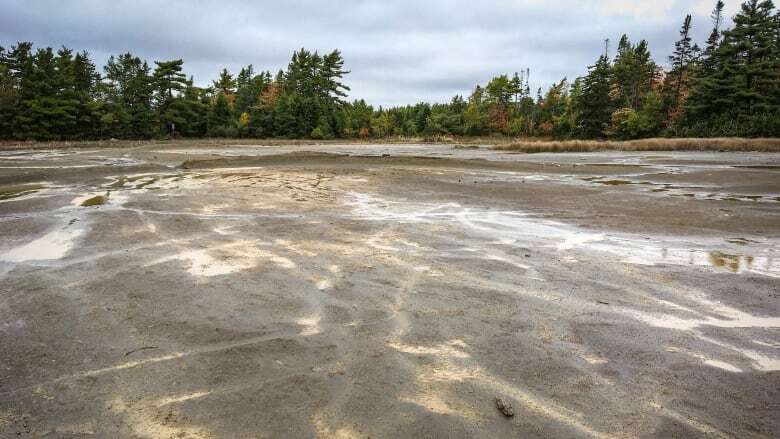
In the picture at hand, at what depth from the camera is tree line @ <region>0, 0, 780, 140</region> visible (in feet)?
156

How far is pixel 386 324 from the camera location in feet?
12.9

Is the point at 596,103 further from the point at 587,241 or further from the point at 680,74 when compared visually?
the point at 587,241

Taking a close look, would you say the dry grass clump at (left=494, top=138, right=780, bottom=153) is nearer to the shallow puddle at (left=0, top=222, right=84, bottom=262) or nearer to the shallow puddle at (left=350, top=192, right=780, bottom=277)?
the shallow puddle at (left=350, top=192, right=780, bottom=277)

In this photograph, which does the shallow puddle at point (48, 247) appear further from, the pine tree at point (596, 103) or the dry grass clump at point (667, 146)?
the pine tree at point (596, 103)

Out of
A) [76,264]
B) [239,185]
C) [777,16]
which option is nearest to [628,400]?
[76,264]

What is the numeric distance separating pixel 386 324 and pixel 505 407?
1.44 meters

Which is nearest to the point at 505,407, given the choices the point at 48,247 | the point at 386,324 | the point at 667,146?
the point at 386,324

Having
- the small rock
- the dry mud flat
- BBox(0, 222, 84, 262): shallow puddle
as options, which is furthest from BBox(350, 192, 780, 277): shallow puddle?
BBox(0, 222, 84, 262): shallow puddle

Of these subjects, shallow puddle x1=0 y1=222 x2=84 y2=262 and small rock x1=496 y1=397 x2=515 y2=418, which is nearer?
small rock x1=496 y1=397 x2=515 y2=418

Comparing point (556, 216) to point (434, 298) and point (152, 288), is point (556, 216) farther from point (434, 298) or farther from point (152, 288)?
point (152, 288)

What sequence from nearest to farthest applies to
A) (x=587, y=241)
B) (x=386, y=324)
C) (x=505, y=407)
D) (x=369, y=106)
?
1. (x=505, y=407)
2. (x=386, y=324)
3. (x=587, y=241)
4. (x=369, y=106)

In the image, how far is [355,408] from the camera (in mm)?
2725

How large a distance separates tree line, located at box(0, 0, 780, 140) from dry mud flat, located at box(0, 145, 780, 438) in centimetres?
4651

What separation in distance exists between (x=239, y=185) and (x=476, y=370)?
11.5m
